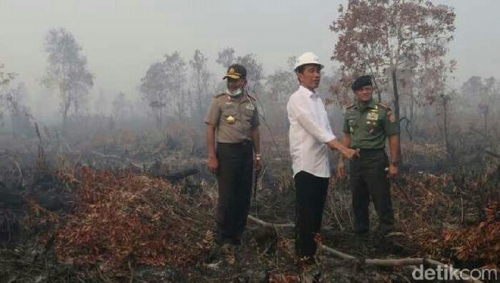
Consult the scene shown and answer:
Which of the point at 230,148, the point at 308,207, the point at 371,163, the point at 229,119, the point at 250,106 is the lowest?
the point at 308,207

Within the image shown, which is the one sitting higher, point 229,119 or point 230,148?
point 229,119

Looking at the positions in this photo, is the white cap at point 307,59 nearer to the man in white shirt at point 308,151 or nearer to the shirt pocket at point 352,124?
the man in white shirt at point 308,151

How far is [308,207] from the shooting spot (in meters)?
3.52

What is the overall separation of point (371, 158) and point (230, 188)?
143cm

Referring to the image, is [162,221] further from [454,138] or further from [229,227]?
[454,138]

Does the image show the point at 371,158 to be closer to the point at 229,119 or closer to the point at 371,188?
the point at 371,188

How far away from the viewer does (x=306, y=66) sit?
3486mm

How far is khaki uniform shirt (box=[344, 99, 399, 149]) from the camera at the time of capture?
14.3 feet

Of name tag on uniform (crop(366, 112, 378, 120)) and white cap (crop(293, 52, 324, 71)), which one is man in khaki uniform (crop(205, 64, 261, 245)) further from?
name tag on uniform (crop(366, 112, 378, 120))

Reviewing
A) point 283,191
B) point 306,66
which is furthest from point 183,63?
point 306,66

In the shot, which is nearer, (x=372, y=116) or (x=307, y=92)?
(x=307, y=92)

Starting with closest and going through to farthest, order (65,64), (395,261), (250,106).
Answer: (395,261), (250,106), (65,64)

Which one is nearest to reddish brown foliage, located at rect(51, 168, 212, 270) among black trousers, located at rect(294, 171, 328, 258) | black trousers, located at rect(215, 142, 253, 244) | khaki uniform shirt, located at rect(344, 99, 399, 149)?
black trousers, located at rect(215, 142, 253, 244)

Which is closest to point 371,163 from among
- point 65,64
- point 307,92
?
point 307,92
